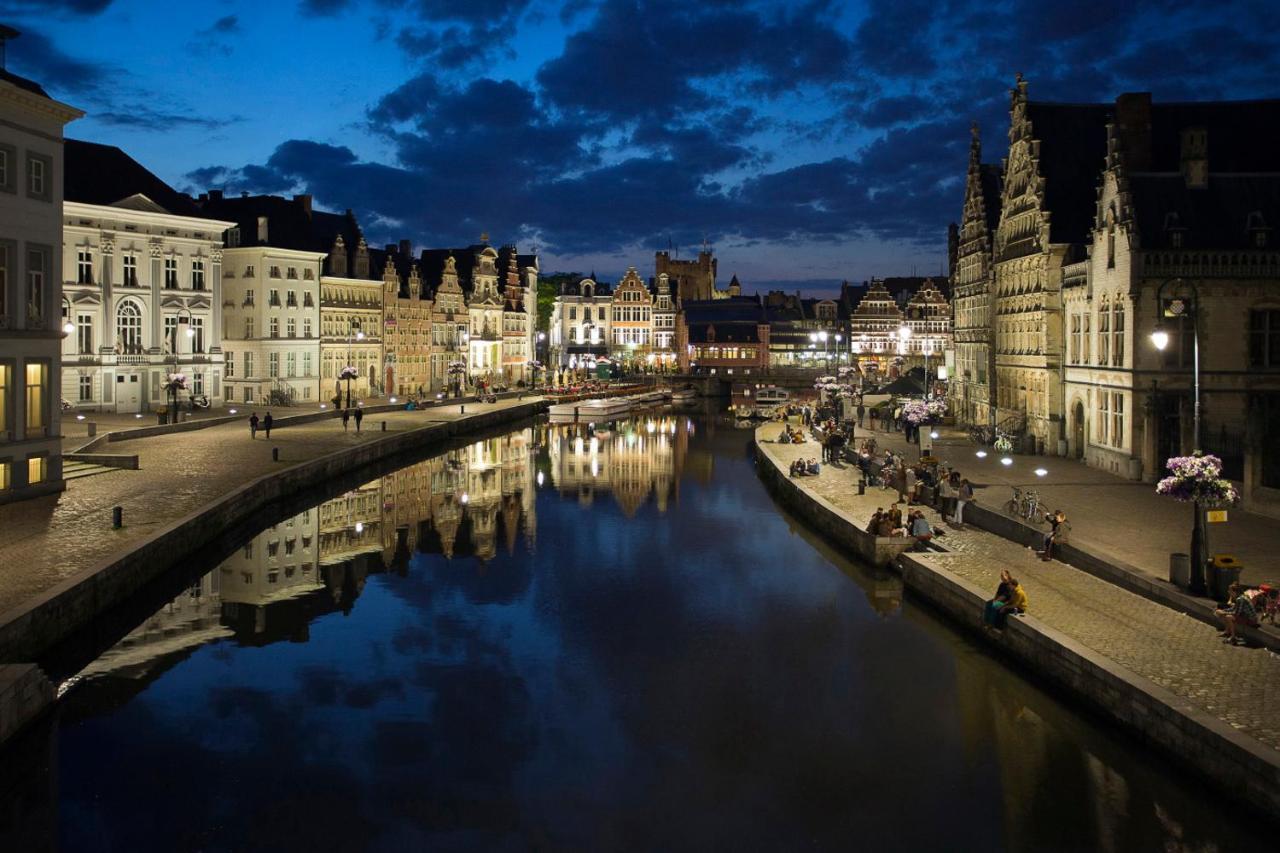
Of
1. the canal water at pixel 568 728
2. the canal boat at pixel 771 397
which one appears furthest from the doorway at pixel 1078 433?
the canal boat at pixel 771 397

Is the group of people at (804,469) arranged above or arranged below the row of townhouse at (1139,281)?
below

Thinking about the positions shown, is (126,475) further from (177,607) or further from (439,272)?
(439,272)

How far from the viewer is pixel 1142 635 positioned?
59.7 ft

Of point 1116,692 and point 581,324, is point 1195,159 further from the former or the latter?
point 581,324

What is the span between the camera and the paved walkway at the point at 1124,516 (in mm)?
22797

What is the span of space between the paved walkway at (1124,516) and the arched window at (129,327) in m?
43.1

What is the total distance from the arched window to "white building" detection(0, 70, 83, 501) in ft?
92.7

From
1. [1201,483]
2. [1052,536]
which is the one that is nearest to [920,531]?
[1052,536]

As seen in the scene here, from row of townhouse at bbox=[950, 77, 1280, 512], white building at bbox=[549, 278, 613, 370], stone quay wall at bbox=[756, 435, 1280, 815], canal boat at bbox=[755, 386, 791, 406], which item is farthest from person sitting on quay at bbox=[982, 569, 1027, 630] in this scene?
white building at bbox=[549, 278, 613, 370]

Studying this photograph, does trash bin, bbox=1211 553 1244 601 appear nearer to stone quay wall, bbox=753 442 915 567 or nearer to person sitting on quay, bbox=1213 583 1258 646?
person sitting on quay, bbox=1213 583 1258 646

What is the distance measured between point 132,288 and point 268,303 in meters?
14.1

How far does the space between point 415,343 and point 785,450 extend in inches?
1966

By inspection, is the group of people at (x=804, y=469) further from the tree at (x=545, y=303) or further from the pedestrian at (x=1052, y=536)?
the tree at (x=545, y=303)

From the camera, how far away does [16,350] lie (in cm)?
3042
